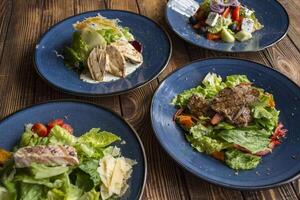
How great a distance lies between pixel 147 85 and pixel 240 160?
54cm

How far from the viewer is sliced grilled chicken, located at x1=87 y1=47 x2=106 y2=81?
159 cm

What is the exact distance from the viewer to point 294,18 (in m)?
2.07

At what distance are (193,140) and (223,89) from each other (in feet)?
0.83

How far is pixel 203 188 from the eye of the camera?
1.22 m

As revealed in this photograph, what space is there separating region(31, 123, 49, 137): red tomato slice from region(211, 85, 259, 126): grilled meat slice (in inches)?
23.0

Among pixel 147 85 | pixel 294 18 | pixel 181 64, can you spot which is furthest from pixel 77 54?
pixel 294 18

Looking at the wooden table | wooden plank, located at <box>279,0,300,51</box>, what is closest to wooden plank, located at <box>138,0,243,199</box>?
the wooden table

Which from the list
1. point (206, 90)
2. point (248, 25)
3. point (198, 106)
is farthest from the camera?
point (248, 25)

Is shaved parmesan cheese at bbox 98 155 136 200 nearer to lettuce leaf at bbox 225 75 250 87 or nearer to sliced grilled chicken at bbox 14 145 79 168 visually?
sliced grilled chicken at bbox 14 145 79 168

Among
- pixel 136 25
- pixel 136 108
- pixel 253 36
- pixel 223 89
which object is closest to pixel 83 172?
pixel 136 108

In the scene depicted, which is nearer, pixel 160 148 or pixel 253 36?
pixel 160 148

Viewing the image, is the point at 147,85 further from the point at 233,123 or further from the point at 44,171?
the point at 44,171

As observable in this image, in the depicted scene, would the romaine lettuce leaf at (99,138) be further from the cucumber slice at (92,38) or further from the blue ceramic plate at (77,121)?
the cucumber slice at (92,38)

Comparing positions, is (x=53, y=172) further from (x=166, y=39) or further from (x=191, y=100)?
(x=166, y=39)
